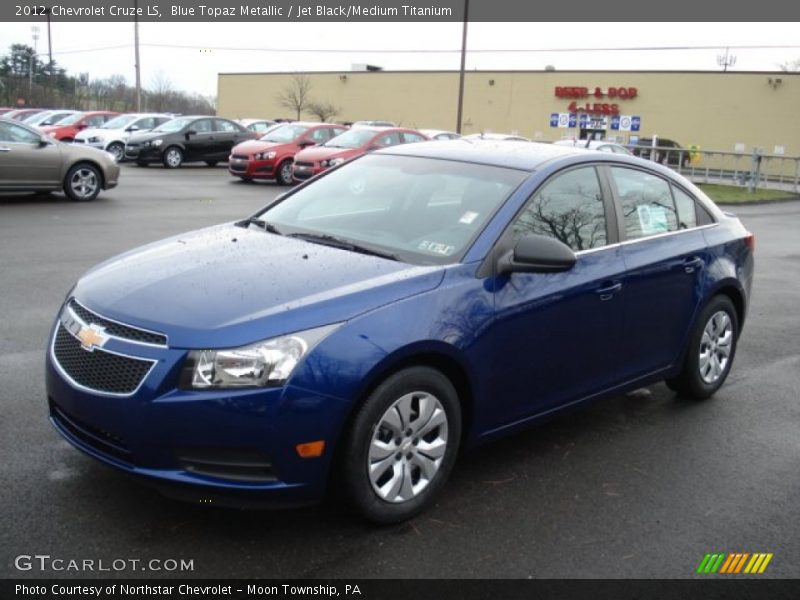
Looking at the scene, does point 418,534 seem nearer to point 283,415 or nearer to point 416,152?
point 283,415

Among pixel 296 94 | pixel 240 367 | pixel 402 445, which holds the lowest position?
pixel 402 445

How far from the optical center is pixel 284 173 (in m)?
22.1

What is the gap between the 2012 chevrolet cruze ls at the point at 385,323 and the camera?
3.32 meters

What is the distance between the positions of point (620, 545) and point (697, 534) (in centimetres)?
42

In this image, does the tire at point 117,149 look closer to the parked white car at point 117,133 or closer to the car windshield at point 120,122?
the parked white car at point 117,133

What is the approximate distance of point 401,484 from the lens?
3736 millimetres

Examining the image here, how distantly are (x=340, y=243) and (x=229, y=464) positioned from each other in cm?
145

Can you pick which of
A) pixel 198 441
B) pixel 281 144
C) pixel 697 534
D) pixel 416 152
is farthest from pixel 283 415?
pixel 281 144

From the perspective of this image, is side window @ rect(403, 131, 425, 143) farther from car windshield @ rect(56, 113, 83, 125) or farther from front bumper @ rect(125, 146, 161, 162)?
car windshield @ rect(56, 113, 83, 125)

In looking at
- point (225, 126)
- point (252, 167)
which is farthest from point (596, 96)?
point (252, 167)

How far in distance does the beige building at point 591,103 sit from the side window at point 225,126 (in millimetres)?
29057

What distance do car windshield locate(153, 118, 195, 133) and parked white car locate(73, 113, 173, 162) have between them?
76 centimetres

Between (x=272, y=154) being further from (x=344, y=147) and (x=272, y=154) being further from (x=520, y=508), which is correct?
(x=520, y=508)

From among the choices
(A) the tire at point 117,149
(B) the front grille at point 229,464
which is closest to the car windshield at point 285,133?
(A) the tire at point 117,149
